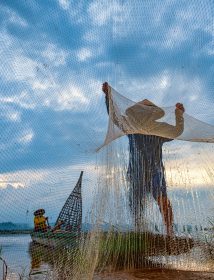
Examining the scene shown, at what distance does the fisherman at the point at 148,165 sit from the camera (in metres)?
6.17

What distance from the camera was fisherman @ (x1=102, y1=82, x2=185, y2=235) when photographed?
6.17 meters

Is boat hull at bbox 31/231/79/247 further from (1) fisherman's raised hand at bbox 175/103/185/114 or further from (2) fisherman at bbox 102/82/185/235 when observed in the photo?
(1) fisherman's raised hand at bbox 175/103/185/114

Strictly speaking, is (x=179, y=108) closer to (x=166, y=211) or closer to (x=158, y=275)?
(x=166, y=211)

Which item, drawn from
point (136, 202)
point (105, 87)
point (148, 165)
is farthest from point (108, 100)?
point (136, 202)

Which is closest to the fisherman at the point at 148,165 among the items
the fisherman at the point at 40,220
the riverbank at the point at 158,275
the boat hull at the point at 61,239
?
the riverbank at the point at 158,275

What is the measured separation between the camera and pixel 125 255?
6594mm

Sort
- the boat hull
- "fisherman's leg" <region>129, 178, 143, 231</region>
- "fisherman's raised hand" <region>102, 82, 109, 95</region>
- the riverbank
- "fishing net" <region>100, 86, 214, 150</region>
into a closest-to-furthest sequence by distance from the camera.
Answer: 1. the riverbank
2. "fishing net" <region>100, 86, 214, 150</region>
3. "fisherman's raised hand" <region>102, 82, 109, 95</region>
4. "fisherman's leg" <region>129, 178, 143, 231</region>
5. the boat hull

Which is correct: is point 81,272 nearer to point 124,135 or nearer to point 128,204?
point 128,204

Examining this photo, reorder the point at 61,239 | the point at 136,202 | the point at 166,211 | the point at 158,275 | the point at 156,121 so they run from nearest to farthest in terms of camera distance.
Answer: the point at 158,275
the point at 136,202
the point at 156,121
the point at 166,211
the point at 61,239

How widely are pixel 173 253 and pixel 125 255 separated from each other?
3.38 ft

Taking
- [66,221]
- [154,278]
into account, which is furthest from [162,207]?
[66,221]

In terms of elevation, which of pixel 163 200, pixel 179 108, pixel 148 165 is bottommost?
pixel 163 200

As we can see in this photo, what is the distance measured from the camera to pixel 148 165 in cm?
671

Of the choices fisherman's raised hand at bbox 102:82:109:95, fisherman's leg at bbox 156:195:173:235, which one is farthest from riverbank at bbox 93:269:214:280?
fisherman's raised hand at bbox 102:82:109:95
